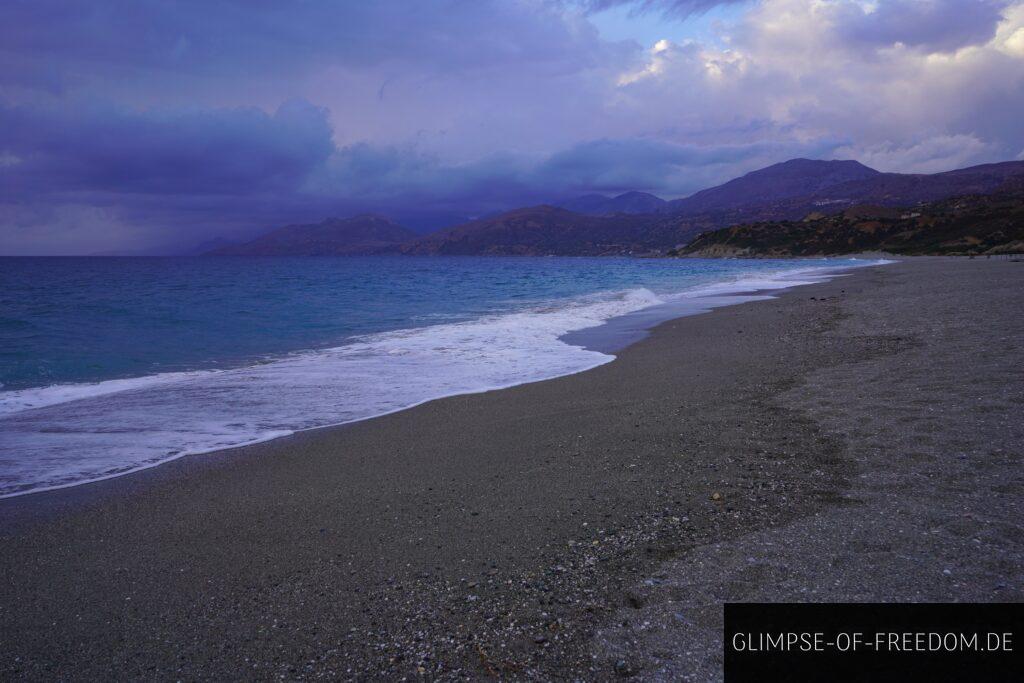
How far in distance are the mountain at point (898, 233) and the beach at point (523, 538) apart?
76.9m

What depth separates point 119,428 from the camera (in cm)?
867

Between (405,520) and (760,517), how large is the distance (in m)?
2.91

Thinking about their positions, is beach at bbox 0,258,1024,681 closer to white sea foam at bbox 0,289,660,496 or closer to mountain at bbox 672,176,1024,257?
white sea foam at bbox 0,289,660,496

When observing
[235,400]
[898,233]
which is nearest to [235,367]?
[235,400]

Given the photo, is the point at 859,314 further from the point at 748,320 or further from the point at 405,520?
the point at 405,520

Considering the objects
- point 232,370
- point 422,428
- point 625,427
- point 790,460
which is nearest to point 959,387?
point 790,460

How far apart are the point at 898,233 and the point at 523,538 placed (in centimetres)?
11843

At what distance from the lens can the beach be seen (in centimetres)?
337

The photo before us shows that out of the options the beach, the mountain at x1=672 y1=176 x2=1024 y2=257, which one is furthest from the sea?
the mountain at x1=672 y1=176 x2=1024 y2=257

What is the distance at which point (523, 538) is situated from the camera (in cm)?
457

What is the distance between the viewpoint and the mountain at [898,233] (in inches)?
3036

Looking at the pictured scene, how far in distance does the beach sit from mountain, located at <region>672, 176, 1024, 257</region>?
7694 cm

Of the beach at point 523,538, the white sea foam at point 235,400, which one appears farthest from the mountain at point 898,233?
the beach at point 523,538

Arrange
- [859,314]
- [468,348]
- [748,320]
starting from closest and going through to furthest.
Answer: [468,348], [859,314], [748,320]
